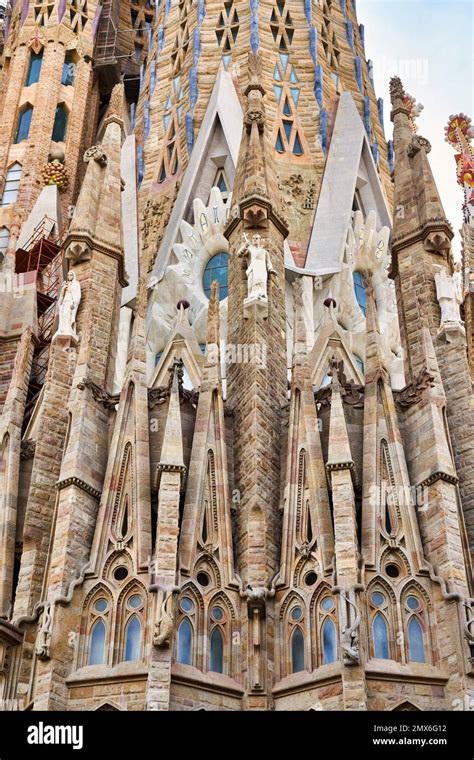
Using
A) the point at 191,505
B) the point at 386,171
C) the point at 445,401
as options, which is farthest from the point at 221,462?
the point at 386,171

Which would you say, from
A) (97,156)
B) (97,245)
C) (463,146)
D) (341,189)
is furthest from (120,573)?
(463,146)

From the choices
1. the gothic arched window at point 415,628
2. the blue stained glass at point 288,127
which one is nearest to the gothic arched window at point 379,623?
the gothic arched window at point 415,628

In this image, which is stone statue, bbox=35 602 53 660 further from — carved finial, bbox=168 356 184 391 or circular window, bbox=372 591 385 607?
circular window, bbox=372 591 385 607

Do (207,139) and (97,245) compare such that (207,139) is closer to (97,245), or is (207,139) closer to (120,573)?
(97,245)

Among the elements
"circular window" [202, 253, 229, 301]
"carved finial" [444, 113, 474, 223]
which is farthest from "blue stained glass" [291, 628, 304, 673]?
"carved finial" [444, 113, 474, 223]

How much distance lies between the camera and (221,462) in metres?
16.5

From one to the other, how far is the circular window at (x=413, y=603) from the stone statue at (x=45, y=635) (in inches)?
179

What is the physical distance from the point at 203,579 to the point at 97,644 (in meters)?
1.62

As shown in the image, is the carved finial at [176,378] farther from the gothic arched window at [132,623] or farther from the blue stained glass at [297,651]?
the blue stained glass at [297,651]

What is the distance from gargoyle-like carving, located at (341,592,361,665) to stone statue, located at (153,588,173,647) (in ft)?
6.91

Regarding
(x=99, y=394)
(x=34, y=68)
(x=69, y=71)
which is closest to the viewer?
(x=99, y=394)

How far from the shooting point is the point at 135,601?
1510 cm

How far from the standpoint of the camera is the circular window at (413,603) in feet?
48.7

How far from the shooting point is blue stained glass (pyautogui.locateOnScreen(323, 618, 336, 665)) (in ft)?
47.5
